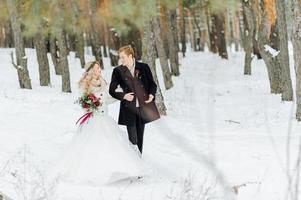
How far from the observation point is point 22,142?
8.24 metres

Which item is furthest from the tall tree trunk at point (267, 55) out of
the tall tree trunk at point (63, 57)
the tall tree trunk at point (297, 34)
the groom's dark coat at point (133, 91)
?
the groom's dark coat at point (133, 91)

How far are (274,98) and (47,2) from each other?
10.8 m

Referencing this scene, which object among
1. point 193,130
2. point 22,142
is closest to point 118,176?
point 22,142

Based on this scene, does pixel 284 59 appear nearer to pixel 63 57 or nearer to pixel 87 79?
pixel 63 57

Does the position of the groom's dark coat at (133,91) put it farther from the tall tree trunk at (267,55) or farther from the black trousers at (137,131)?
the tall tree trunk at (267,55)

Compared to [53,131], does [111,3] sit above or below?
above

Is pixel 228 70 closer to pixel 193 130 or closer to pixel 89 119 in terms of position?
pixel 193 130

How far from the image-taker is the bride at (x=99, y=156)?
20.3 feet

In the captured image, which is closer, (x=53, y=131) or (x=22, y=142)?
(x=22, y=142)

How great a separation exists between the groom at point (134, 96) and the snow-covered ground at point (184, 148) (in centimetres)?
73

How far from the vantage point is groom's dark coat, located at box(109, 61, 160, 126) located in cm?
689

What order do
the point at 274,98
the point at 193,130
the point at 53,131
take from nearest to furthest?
the point at 53,131 → the point at 193,130 → the point at 274,98

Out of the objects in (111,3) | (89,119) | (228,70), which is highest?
(111,3)

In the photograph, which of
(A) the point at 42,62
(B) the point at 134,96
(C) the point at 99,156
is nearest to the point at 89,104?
(B) the point at 134,96
